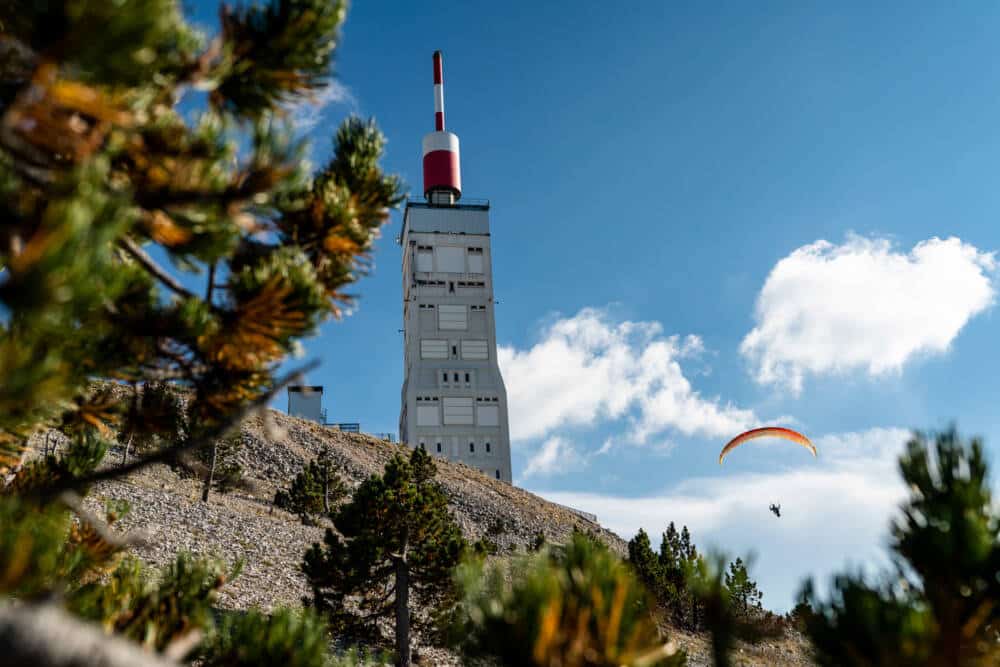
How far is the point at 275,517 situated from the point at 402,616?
22174 mm

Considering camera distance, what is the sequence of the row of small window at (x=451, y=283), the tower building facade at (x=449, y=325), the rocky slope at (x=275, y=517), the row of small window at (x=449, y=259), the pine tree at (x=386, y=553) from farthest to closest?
the row of small window at (x=449, y=259) < the row of small window at (x=451, y=283) < the tower building facade at (x=449, y=325) < the rocky slope at (x=275, y=517) < the pine tree at (x=386, y=553)

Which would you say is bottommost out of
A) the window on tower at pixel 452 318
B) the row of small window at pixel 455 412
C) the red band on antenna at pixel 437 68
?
the row of small window at pixel 455 412

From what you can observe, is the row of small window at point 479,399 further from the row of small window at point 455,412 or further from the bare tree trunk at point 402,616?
the bare tree trunk at point 402,616

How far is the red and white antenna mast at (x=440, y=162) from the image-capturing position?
9112 cm

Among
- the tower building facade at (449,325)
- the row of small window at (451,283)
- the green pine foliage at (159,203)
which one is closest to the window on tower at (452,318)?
the tower building facade at (449,325)

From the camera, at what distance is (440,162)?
9431 centimetres

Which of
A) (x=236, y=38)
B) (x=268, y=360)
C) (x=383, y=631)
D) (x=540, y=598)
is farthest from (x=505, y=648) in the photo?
(x=383, y=631)

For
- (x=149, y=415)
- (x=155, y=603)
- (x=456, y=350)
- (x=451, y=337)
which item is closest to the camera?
(x=155, y=603)

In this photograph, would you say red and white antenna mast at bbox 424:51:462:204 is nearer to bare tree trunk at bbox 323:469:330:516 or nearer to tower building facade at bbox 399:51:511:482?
tower building facade at bbox 399:51:511:482

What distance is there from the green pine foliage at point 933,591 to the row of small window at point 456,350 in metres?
84.1

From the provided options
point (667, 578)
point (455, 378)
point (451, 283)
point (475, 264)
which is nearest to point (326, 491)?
point (667, 578)

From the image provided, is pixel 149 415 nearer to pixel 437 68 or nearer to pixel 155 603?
pixel 155 603

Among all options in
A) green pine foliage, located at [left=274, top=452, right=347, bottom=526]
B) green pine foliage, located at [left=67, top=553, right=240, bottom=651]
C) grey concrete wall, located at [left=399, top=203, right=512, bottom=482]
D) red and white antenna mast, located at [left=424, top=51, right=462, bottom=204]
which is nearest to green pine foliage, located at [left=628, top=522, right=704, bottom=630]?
green pine foliage, located at [left=274, top=452, right=347, bottom=526]

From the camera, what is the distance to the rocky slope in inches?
1001
